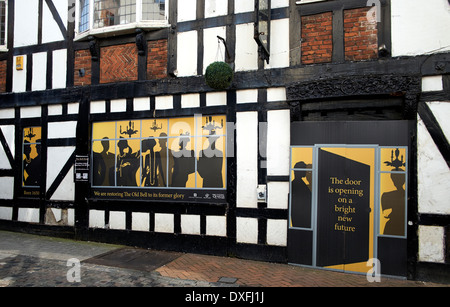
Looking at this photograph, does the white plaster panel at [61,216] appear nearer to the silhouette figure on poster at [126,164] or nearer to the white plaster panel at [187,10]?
the silhouette figure on poster at [126,164]

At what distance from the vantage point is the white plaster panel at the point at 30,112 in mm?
7336

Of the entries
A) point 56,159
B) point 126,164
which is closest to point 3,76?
point 56,159

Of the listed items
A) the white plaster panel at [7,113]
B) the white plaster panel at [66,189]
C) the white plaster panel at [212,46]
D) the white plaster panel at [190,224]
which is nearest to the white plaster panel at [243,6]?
the white plaster panel at [212,46]

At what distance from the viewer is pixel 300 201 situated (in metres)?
5.45

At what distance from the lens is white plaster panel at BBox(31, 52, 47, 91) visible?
7.33 m

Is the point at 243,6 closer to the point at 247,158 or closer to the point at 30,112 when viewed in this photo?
the point at 247,158

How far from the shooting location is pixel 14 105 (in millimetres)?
7531

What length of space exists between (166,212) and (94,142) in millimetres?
2274

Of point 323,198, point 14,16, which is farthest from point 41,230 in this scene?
point 323,198

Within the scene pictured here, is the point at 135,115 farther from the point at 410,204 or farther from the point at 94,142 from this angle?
the point at 410,204

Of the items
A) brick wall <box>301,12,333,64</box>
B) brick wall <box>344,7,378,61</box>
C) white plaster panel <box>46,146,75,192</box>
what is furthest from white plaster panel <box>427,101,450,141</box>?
white plaster panel <box>46,146,75,192</box>

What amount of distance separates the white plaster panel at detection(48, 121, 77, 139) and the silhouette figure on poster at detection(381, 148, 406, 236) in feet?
20.6

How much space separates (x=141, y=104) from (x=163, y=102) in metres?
0.50

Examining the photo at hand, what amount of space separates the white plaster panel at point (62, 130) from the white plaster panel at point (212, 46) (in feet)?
10.7
